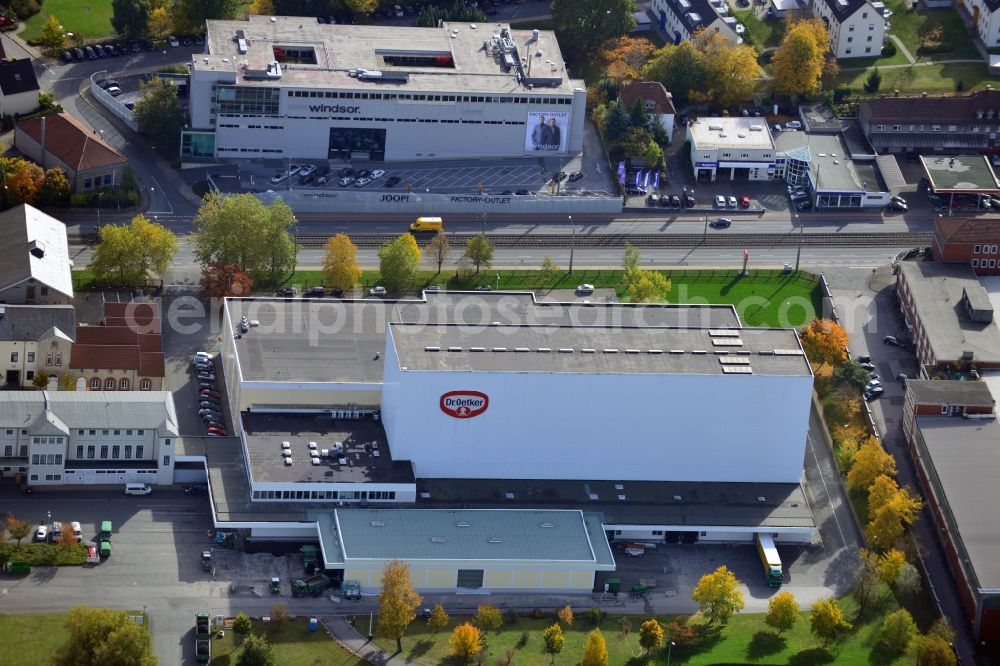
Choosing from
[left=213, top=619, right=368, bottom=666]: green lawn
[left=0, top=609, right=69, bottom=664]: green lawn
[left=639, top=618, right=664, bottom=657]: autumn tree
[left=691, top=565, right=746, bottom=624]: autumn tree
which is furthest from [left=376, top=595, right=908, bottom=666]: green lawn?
[left=0, top=609, right=69, bottom=664]: green lawn

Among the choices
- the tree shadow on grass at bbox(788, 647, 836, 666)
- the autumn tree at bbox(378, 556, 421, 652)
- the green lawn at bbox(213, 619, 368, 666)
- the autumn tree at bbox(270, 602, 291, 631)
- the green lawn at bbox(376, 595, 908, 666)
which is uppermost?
the autumn tree at bbox(378, 556, 421, 652)

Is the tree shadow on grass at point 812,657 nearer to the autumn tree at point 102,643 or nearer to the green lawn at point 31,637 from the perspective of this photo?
the autumn tree at point 102,643

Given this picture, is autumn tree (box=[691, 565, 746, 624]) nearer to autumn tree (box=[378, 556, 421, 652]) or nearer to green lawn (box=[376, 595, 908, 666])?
green lawn (box=[376, 595, 908, 666])

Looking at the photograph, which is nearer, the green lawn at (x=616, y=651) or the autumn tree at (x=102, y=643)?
the autumn tree at (x=102, y=643)

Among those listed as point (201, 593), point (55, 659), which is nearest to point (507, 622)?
point (201, 593)

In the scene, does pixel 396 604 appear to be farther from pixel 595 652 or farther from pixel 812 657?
pixel 812 657

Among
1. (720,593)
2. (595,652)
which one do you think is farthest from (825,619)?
(595,652)

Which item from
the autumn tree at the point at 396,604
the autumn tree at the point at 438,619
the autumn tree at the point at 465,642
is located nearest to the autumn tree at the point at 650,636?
the autumn tree at the point at 465,642

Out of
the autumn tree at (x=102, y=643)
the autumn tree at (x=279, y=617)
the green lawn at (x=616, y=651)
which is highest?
the autumn tree at (x=102, y=643)
